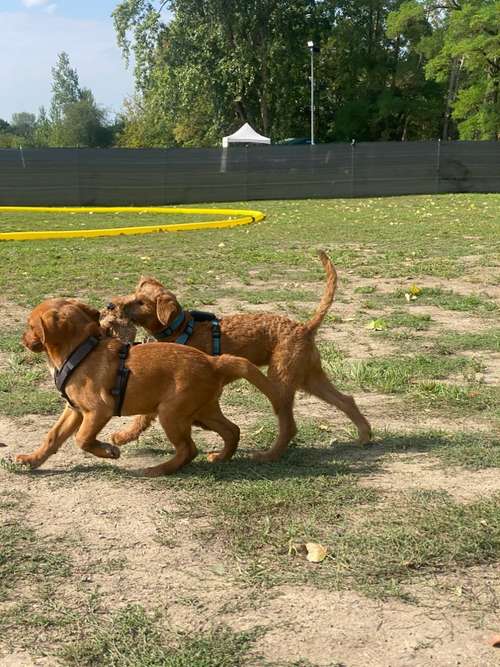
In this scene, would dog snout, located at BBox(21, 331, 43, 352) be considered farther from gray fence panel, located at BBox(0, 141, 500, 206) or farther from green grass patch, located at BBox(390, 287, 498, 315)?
gray fence panel, located at BBox(0, 141, 500, 206)

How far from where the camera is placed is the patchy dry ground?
258 centimetres

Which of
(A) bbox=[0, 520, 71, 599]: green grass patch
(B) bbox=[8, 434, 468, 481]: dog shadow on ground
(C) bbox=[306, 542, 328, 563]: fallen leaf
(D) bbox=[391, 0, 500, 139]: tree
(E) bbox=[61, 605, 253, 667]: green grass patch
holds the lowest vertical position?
(B) bbox=[8, 434, 468, 481]: dog shadow on ground

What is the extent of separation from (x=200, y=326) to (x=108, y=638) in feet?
7.85

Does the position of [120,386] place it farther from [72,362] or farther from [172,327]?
[172,327]

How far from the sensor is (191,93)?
50.8 m

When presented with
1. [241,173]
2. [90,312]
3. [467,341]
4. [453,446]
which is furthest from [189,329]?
[241,173]

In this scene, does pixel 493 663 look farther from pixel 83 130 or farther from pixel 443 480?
pixel 83 130

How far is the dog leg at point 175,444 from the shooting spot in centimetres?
408

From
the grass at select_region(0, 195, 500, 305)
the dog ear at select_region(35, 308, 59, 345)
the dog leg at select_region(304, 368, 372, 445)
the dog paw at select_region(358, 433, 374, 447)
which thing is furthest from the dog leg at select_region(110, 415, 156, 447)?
the grass at select_region(0, 195, 500, 305)

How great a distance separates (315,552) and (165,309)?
1952mm

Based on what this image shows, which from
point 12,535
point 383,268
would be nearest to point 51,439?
point 12,535

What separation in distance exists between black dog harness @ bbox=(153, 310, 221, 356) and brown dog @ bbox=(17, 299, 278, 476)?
0.41 meters

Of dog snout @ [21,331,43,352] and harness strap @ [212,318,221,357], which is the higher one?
dog snout @ [21,331,43,352]

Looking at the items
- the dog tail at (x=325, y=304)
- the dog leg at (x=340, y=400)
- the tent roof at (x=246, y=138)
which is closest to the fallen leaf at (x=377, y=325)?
the dog tail at (x=325, y=304)
